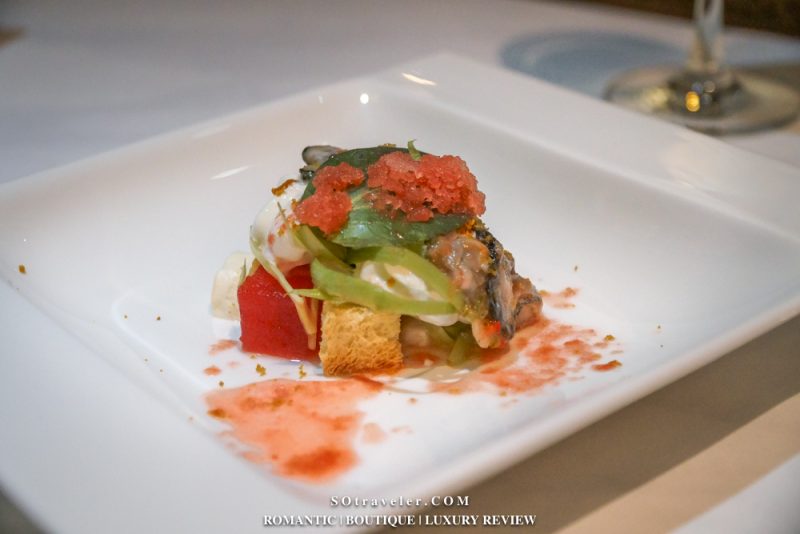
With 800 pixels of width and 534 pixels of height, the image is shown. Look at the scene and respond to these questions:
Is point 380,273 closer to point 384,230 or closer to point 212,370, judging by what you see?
point 384,230

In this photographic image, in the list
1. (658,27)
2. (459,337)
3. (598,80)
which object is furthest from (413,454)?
(658,27)

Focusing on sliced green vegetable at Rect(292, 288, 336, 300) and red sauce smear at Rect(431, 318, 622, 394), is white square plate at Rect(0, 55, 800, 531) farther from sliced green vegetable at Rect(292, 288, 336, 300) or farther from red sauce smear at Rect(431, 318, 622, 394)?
sliced green vegetable at Rect(292, 288, 336, 300)

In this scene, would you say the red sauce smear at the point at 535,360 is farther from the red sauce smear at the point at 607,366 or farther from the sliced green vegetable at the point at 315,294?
the sliced green vegetable at the point at 315,294

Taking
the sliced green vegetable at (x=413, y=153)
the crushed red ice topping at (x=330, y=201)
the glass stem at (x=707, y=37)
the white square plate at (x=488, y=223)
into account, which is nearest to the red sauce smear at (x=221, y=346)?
the white square plate at (x=488, y=223)

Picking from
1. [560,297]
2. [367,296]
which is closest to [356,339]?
[367,296]

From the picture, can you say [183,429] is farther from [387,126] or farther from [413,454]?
[387,126]

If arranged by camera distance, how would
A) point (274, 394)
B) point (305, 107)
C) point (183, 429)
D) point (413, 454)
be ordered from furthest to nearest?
point (305, 107)
point (274, 394)
point (413, 454)
point (183, 429)

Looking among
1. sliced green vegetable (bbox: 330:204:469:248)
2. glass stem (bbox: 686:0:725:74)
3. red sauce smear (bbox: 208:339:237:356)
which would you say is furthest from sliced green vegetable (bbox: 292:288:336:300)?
glass stem (bbox: 686:0:725:74)
